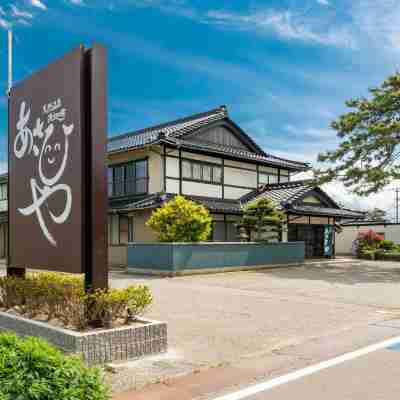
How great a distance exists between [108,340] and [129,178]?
747 inches

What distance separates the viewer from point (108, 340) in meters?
5.65

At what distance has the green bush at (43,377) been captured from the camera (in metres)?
3.18

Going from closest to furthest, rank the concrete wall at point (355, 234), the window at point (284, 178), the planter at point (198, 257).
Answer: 1. the planter at point (198, 257)
2. the window at point (284, 178)
3. the concrete wall at point (355, 234)

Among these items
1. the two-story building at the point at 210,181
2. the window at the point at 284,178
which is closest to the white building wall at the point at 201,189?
the two-story building at the point at 210,181

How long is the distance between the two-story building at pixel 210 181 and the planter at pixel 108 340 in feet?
49.0

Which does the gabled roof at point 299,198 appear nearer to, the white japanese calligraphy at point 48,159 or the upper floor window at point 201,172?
the upper floor window at point 201,172

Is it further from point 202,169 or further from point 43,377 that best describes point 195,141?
point 43,377

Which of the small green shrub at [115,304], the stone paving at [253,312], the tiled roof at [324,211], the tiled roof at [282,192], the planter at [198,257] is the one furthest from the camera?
the tiled roof at [324,211]

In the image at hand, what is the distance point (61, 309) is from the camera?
6.28 m

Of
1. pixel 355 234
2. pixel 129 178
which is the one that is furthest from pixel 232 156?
pixel 355 234

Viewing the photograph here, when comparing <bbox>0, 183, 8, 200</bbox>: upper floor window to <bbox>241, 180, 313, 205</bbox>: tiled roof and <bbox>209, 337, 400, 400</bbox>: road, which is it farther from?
<bbox>209, 337, 400, 400</bbox>: road

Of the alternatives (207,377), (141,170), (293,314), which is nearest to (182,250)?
(141,170)

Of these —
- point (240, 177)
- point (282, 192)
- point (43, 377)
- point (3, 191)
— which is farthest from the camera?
point (3, 191)

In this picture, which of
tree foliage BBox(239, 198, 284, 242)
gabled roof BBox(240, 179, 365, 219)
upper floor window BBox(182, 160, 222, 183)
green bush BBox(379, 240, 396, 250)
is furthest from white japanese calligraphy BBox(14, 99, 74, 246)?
green bush BBox(379, 240, 396, 250)
